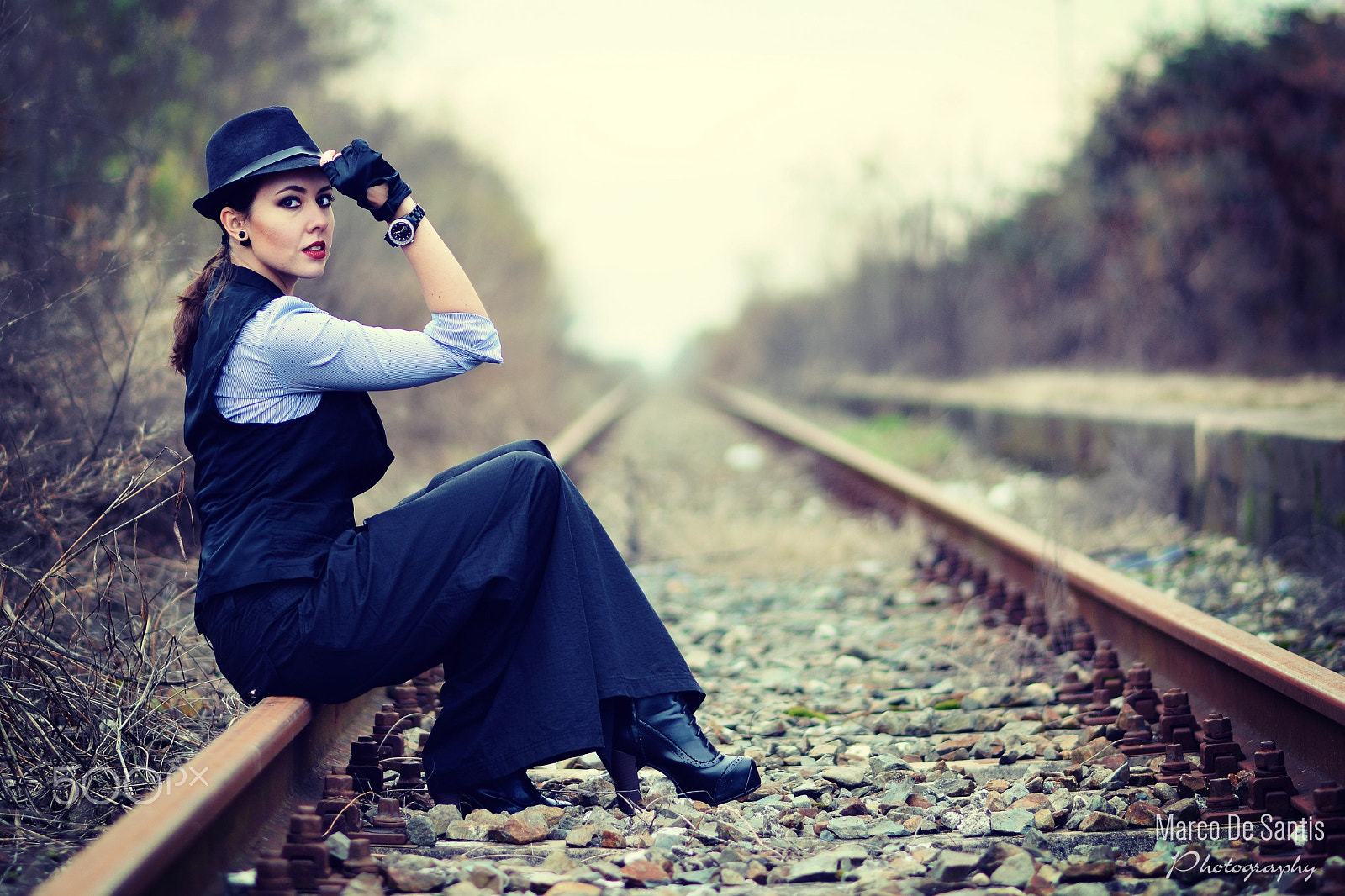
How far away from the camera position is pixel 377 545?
265 centimetres

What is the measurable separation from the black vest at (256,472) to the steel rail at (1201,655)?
2.15m

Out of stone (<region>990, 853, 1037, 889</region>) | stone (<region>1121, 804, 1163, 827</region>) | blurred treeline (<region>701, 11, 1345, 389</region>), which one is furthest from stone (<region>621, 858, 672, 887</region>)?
blurred treeline (<region>701, 11, 1345, 389</region>)

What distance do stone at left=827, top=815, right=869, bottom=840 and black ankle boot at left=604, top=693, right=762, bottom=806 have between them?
212 mm

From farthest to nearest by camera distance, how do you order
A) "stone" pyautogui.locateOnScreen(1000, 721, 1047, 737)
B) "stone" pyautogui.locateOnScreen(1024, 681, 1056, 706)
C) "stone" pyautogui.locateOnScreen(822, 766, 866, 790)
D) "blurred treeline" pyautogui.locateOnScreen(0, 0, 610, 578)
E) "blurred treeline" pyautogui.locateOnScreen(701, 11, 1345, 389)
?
"blurred treeline" pyautogui.locateOnScreen(701, 11, 1345, 389), "blurred treeline" pyautogui.locateOnScreen(0, 0, 610, 578), "stone" pyautogui.locateOnScreen(1024, 681, 1056, 706), "stone" pyautogui.locateOnScreen(1000, 721, 1047, 737), "stone" pyautogui.locateOnScreen(822, 766, 866, 790)

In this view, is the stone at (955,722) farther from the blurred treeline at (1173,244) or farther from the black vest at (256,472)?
the blurred treeline at (1173,244)

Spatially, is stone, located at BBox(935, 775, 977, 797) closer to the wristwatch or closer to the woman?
the woman

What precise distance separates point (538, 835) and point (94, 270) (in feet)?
12.0

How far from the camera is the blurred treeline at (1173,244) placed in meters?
13.2

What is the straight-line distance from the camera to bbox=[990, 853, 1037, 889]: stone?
2.23 m

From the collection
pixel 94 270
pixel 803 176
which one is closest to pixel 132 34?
pixel 94 270

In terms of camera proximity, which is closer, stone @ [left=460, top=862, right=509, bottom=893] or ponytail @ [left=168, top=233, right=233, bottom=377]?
stone @ [left=460, top=862, right=509, bottom=893]

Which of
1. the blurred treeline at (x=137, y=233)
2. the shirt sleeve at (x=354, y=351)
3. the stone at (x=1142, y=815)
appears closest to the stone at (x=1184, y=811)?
the stone at (x=1142, y=815)

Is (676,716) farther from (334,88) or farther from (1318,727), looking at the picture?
(334,88)

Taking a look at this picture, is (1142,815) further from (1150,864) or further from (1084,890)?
(1084,890)
